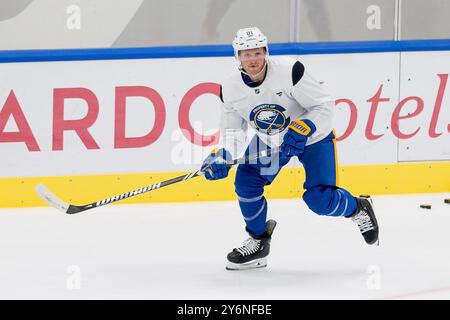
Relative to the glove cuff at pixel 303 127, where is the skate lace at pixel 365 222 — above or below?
below

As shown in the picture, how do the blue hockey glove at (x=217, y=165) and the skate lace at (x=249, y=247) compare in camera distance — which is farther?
the skate lace at (x=249, y=247)

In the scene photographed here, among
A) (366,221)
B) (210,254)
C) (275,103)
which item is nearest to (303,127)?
(275,103)

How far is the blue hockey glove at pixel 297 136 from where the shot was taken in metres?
4.52

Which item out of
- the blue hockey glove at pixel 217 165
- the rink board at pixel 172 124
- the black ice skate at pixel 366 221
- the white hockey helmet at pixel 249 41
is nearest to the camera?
the white hockey helmet at pixel 249 41

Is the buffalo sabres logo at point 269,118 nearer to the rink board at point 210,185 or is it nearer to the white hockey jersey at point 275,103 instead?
the white hockey jersey at point 275,103

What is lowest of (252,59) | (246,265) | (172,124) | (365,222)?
(246,265)

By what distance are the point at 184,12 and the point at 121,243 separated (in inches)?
56.8

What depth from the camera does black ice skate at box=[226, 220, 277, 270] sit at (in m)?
4.84

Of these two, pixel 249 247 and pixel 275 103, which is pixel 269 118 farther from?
pixel 249 247

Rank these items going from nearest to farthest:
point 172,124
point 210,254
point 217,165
→ point 217,165 → point 210,254 → point 172,124

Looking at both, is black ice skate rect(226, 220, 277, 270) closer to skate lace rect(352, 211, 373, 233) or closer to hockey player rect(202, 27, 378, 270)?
hockey player rect(202, 27, 378, 270)

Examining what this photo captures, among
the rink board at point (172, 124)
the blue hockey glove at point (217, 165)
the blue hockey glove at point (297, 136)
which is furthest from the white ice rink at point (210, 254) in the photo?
the blue hockey glove at point (297, 136)

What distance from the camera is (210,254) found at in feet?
16.9

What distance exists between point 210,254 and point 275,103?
2.96ft
